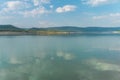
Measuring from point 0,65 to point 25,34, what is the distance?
32.3m

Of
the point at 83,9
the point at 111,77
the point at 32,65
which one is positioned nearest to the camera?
the point at 111,77

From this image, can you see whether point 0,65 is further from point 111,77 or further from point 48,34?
point 48,34

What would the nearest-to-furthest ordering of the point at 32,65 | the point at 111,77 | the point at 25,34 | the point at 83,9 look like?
the point at 111,77, the point at 32,65, the point at 83,9, the point at 25,34

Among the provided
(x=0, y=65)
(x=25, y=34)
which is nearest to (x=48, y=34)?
(x=25, y=34)

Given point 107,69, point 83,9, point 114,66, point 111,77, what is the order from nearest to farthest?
1. point 111,77
2. point 107,69
3. point 114,66
4. point 83,9

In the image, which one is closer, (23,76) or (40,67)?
(23,76)

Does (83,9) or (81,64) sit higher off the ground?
(83,9)

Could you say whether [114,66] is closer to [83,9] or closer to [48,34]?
[83,9]

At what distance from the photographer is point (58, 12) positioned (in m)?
33.5

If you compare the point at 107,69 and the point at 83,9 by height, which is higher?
the point at 83,9

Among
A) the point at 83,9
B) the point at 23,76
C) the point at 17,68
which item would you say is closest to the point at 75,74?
the point at 23,76

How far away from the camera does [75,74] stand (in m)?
9.33

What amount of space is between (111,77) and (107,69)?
1.28 meters

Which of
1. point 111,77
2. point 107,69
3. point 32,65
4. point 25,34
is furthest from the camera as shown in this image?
point 25,34
